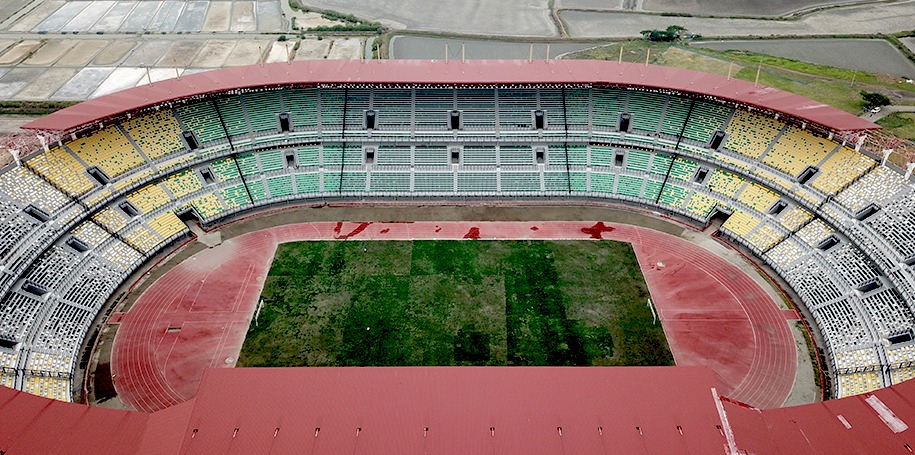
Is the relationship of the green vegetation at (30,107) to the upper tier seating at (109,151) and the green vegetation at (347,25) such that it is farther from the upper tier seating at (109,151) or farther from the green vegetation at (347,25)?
the green vegetation at (347,25)

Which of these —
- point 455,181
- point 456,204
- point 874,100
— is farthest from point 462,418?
point 874,100

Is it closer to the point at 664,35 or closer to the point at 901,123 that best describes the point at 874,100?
the point at 901,123

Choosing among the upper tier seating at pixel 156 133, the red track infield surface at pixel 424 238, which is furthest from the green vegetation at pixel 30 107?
the red track infield surface at pixel 424 238

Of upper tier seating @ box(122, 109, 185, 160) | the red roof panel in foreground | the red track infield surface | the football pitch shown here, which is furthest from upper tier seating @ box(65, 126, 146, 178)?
the red roof panel in foreground

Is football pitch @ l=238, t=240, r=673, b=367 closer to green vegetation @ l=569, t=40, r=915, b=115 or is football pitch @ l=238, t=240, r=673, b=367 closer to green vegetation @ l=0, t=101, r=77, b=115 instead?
green vegetation @ l=569, t=40, r=915, b=115

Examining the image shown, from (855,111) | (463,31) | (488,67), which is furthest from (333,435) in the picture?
(463,31)

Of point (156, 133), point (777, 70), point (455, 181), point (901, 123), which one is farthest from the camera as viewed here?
point (777, 70)

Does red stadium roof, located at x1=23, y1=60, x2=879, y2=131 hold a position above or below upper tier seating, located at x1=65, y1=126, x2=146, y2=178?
above

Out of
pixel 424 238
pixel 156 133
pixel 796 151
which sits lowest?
pixel 424 238
